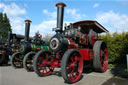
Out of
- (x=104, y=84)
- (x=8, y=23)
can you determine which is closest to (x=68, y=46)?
(x=104, y=84)

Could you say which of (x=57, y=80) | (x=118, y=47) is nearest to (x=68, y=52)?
(x=57, y=80)

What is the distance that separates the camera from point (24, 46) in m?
6.34

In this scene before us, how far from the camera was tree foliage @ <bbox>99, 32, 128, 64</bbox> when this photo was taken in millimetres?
6559

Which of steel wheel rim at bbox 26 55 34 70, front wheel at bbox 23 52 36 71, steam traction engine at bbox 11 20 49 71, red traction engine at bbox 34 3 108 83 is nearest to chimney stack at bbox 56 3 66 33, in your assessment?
red traction engine at bbox 34 3 108 83

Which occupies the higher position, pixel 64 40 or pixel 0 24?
pixel 0 24

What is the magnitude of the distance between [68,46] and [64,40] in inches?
12.1

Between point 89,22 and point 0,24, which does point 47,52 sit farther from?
point 0,24

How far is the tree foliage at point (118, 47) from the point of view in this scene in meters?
6.56

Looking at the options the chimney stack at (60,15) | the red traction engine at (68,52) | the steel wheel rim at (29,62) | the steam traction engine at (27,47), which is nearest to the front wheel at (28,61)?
the steel wheel rim at (29,62)

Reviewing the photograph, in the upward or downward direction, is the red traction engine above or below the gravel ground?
above

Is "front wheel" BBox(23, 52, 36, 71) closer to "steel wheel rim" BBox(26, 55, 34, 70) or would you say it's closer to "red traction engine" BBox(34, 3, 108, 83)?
"steel wheel rim" BBox(26, 55, 34, 70)

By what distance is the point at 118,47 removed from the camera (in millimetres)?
6711

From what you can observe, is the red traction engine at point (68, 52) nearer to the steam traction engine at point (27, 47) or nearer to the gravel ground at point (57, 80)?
the gravel ground at point (57, 80)

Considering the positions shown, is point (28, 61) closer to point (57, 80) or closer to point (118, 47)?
point (57, 80)
